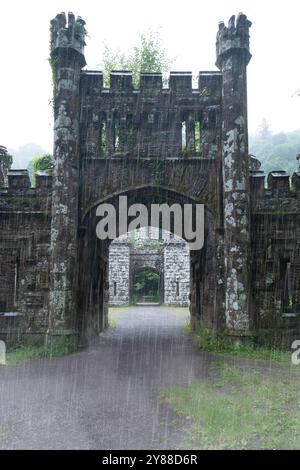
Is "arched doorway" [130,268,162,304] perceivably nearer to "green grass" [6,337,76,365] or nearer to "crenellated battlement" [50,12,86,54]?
"green grass" [6,337,76,365]

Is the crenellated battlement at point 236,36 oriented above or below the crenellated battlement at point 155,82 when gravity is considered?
above

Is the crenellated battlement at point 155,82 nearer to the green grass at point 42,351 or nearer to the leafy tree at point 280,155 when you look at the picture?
the green grass at point 42,351

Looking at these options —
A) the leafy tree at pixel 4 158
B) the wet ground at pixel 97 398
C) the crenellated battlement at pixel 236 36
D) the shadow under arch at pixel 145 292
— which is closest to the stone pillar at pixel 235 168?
the crenellated battlement at pixel 236 36

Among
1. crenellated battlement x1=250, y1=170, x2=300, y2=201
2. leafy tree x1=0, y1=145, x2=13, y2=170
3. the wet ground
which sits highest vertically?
leafy tree x1=0, y1=145, x2=13, y2=170

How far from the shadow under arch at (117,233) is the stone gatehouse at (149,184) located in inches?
2.0

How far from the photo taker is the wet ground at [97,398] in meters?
4.83

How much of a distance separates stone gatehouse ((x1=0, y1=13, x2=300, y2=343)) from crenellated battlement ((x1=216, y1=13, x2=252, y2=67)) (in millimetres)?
25

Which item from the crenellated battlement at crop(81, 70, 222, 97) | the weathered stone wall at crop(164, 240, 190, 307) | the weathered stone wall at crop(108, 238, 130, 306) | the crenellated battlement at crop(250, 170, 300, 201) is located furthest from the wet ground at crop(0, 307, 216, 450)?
the weathered stone wall at crop(108, 238, 130, 306)

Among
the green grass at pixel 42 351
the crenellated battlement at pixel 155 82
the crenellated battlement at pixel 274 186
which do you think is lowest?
the green grass at pixel 42 351

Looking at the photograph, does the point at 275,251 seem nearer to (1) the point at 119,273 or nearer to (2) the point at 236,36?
(2) the point at 236,36

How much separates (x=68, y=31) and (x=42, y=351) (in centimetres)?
762

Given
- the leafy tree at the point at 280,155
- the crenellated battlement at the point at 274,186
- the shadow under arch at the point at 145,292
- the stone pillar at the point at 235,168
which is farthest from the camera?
the leafy tree at the point at 280,155

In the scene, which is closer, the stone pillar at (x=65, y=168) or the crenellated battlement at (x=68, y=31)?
the stone pillar at (x=65, y=168)

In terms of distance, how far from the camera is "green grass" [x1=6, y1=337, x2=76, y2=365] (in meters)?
9.53
